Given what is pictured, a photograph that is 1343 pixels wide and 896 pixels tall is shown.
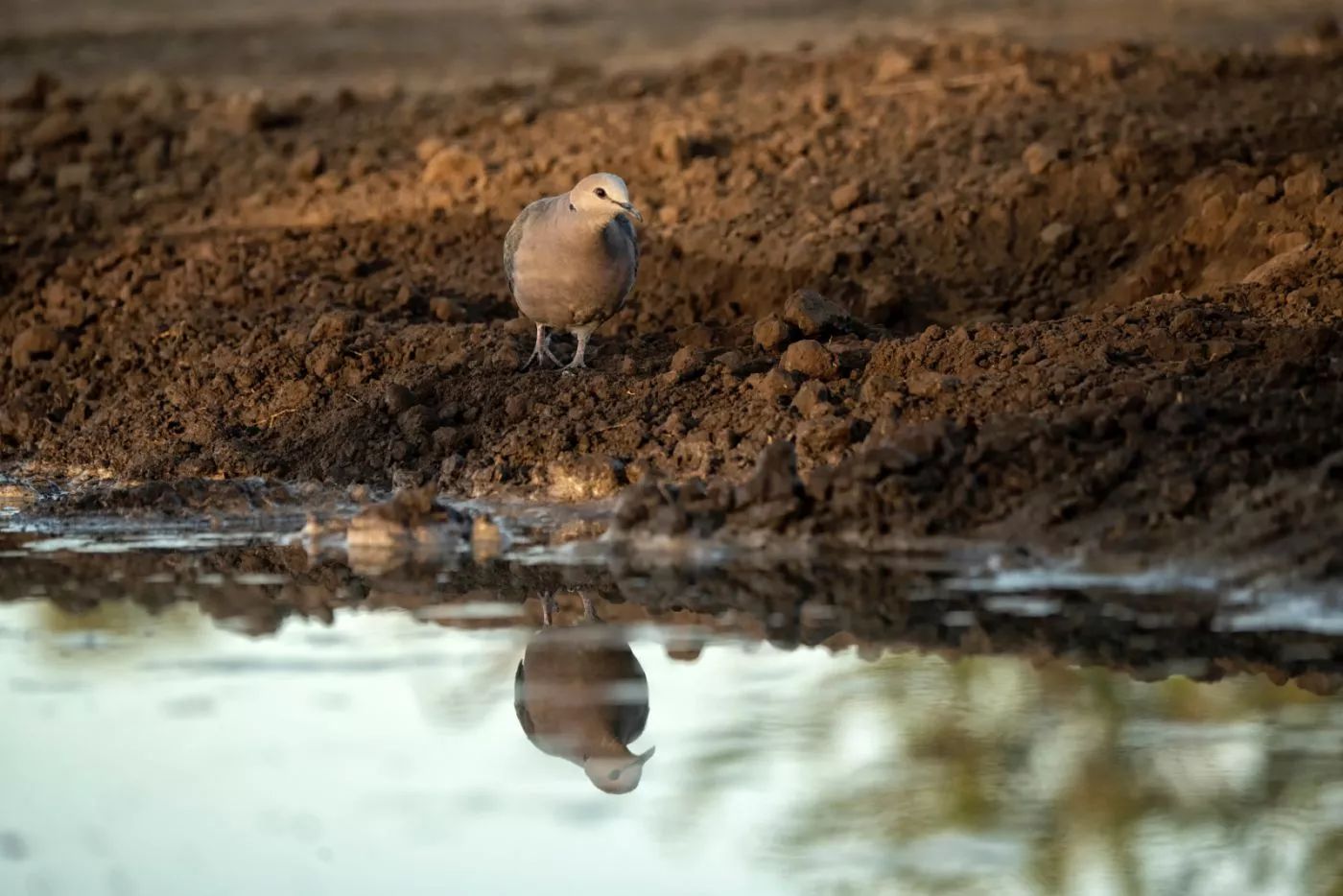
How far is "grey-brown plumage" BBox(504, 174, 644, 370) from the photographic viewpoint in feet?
30.0

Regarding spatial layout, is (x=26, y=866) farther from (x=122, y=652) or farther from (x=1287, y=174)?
(x=1287, y=174)

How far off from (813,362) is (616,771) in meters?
3.64

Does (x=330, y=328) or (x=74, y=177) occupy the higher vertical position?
(x=74, y=177)

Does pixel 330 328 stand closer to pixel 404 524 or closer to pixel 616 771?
pixel 404 524

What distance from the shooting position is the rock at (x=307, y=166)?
1298 centimetres

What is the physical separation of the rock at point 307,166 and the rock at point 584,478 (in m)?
5.00

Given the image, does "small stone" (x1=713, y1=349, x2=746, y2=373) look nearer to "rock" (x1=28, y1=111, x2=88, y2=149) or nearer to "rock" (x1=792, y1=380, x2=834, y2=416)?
"rock" (x1=792, y1=380, x2=834, y2=416)

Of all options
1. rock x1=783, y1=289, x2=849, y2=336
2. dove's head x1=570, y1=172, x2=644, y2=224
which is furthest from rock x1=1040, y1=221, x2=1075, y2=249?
dove's head x1=570, y1=172, x2=644, y2=224

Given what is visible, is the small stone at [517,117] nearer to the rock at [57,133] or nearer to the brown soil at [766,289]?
the brown soil at [766,289]

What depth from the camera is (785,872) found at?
4555mm

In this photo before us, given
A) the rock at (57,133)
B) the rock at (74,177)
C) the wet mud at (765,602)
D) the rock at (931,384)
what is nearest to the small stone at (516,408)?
the wet mud at (765,602)

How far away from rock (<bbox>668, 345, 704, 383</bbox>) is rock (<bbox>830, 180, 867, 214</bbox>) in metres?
2.19

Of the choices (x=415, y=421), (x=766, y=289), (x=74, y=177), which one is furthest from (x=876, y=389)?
(x=74, y=177)

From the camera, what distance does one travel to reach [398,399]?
30.0ft
